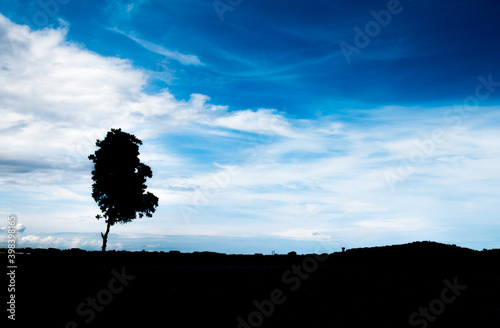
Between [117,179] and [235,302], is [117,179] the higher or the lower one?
the higher one

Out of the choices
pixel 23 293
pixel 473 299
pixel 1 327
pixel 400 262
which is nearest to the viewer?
pixel 1 327

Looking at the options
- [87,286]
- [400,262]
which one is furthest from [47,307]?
[400,262]

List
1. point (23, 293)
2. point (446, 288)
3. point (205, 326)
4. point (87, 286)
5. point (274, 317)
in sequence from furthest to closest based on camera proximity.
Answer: point (446, 288), point (87, 286), point (23, 293), point (274, 317), point (205, 326)

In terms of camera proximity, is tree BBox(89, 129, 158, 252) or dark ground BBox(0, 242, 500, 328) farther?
tree BBox(89, 129, 158, 252)

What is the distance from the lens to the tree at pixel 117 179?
36.1 meters

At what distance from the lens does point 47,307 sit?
1166cm

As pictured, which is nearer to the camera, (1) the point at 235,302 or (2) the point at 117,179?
(1) the point at 235,302

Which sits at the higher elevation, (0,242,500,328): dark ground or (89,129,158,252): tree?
(89,129,158,252): tree

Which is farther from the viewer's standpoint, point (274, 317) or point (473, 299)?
point (473, 299)

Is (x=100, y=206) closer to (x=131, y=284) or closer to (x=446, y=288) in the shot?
(x=131, y=284)

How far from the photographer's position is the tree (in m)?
36.1

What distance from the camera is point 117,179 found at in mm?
36219

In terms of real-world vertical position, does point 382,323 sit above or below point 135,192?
below

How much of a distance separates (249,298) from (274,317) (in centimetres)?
285
